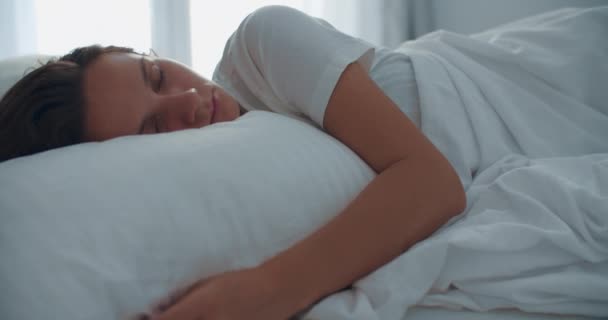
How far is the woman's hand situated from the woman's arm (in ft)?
0.04

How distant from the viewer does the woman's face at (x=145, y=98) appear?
26.2 inches

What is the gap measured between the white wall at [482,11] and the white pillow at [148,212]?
1660 mm

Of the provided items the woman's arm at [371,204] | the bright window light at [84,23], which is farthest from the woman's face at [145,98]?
the bright window light at [84,23]

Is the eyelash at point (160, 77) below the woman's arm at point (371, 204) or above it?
above

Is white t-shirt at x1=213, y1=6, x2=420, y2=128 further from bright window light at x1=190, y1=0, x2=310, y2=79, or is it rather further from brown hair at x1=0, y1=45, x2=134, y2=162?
bright window light at x1=190, y1=0, x2=310, y2=79

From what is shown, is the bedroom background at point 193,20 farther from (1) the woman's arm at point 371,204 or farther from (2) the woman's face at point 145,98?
(1) the woman's arm at point 371,204

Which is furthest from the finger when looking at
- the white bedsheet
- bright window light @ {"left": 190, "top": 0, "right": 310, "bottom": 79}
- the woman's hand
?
bright window light @ {"left": 190, "top": 0, "right": 310, "bottom": 79}

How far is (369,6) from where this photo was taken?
2264 millimetres

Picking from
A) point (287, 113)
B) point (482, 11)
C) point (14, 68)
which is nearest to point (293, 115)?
point (287, 113)

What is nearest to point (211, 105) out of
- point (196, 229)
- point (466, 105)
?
point (196, 229)

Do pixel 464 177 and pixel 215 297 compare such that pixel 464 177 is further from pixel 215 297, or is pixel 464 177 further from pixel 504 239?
pixel 215 297

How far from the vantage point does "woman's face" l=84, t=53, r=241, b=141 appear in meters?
0.67

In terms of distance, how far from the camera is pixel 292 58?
76 cm

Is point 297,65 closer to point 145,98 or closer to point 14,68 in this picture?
point 145,98
